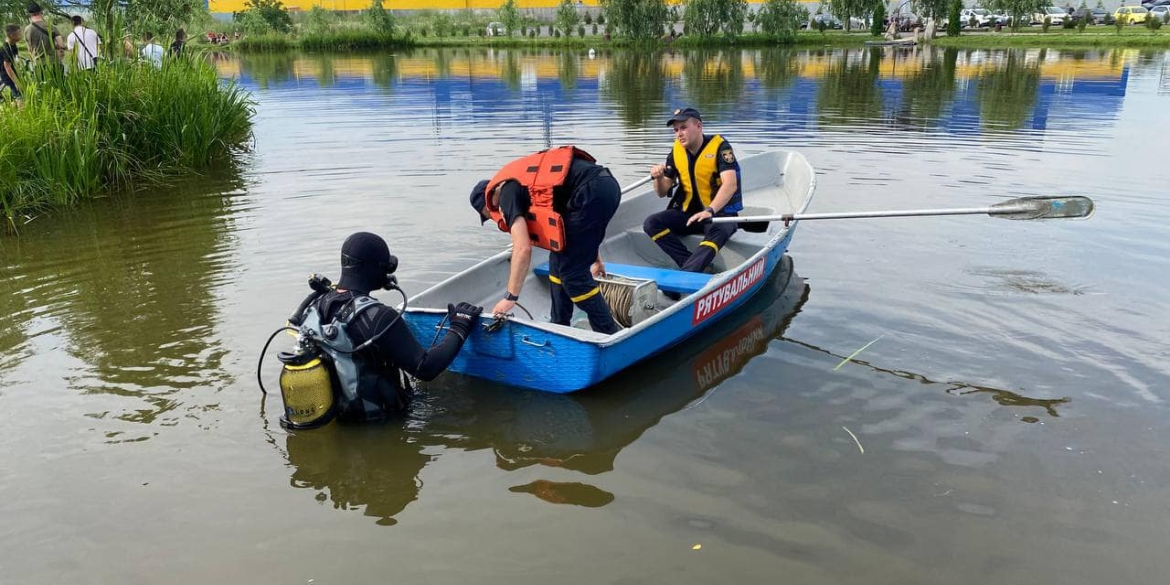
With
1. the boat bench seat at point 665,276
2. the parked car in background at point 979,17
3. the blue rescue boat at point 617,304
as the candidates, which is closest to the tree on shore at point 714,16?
the parked car in background at point 979,17

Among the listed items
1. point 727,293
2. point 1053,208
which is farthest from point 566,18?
point 727,293

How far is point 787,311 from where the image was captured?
679cm

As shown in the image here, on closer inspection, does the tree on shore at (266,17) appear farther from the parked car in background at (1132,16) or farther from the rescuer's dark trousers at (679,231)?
the rescuer's dark trousers at (679,231)

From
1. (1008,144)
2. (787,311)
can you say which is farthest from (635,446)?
(1008,144)

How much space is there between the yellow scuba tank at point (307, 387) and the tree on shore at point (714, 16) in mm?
41826

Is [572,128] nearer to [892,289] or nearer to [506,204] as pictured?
[892,289]

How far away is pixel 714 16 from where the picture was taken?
43.8 m

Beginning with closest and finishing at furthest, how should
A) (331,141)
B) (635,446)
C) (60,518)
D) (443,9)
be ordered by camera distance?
(60,518) → (635,446) → (331,141) → (443,9)

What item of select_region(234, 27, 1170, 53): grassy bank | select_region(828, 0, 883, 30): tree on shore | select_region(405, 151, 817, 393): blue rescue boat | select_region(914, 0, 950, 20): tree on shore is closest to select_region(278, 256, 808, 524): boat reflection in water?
select_region(405, 151, 817, 393): blue rescue boat

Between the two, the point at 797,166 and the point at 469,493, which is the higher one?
the point at 797,166

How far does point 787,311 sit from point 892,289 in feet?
3.48

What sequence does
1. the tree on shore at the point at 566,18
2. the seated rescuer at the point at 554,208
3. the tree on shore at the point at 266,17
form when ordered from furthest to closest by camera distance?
the tree on shore at the point at 266,17 < the tree on shore at the point at 566,18 < the seated rescuer at the point at 554,208

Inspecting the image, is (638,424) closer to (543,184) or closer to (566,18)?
(543,184)

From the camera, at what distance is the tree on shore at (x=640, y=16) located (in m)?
43.2
